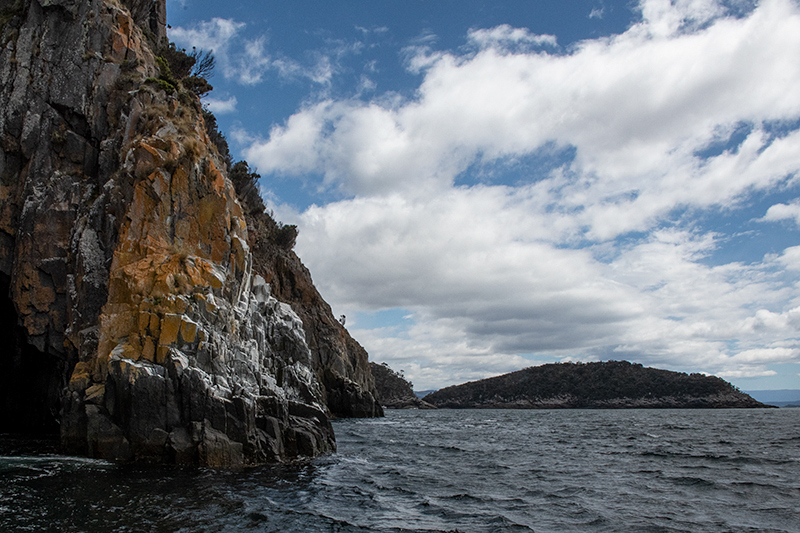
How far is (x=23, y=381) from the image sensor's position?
113 feet

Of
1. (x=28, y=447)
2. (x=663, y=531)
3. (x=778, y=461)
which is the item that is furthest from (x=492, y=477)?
(x=28, y=447)

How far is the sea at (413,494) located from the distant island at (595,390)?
9862 centimetres

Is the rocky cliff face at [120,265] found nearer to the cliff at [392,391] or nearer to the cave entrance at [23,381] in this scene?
the cave entrance at [23,381]

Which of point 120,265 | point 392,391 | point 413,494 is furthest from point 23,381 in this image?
point 392,391

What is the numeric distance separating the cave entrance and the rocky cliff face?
10 centimetres

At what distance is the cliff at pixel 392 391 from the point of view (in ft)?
375

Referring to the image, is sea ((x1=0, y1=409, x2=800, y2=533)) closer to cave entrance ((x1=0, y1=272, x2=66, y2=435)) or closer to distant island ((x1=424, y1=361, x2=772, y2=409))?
cave entrance ((x1=0, y1=272, x2=66, y2=435))

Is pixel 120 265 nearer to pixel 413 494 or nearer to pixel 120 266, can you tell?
pixel 120 266

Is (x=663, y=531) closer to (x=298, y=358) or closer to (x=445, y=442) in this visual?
(x=445, y=442)

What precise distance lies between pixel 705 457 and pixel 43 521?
28361mm

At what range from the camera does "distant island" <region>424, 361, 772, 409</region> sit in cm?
11175

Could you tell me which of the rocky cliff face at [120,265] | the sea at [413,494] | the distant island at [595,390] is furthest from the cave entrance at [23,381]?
the distant island at [595,390]

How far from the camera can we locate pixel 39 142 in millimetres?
29484

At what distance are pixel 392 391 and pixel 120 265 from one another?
98.1m
